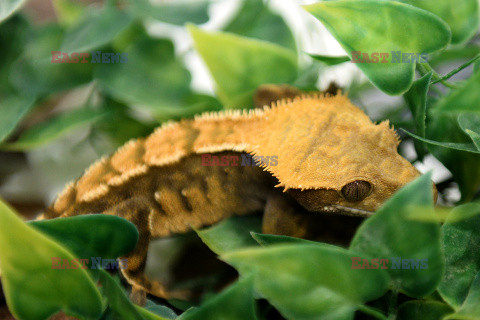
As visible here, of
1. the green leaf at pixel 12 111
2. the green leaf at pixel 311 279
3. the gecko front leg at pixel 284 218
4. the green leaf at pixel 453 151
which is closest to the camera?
the green leaf at pixel 311 279

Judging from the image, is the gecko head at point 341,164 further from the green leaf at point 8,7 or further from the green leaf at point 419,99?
the green leaf at point 8,7

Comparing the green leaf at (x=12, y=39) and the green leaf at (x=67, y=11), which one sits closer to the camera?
the green leaf at (x=12, y=39)

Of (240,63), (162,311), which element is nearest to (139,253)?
(162,311)

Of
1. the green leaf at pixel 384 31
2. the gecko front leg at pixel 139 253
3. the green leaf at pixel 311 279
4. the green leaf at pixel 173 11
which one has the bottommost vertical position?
the gecko front leg at pixel 139 253

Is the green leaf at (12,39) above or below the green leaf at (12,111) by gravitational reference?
above

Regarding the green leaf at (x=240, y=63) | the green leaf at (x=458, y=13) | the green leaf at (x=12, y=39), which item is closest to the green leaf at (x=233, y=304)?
the green leaf at (x=458, y=13)

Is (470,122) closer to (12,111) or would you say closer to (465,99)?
(465,99)

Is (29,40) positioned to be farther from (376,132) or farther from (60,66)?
(376,132)
